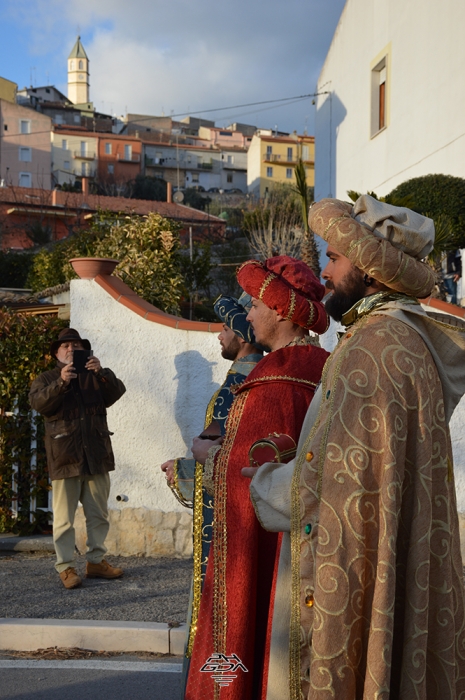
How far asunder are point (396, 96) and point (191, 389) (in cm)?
1236

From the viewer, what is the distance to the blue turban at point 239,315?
3602 millimetres

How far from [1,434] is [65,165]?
6692cm

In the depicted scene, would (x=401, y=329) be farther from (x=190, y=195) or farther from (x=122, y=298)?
(x=190, y=195)

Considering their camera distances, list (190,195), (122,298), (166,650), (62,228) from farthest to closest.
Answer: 1. (190,195)
2. (62,228)
3. (122,298)
4. (166,650)

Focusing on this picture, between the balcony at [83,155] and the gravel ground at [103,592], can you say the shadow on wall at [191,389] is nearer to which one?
the gravel ground at [103,592]

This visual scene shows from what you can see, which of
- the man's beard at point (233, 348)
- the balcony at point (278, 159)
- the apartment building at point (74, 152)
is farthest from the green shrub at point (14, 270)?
the balcony at point (278, 159)

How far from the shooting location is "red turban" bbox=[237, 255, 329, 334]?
120 inches

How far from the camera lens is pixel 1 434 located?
778 centimetres

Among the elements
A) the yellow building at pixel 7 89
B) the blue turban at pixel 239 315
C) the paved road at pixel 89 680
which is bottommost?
the paved road at pixel 89 680

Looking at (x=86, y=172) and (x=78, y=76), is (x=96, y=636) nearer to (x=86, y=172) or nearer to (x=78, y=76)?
(x=86, y=172)

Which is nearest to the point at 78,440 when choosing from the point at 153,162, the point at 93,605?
the point at 93,605

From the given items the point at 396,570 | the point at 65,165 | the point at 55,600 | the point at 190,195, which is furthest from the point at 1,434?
the point at 65,165

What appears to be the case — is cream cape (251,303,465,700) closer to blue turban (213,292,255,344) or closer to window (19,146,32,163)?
blue turban (213,292,255,344)

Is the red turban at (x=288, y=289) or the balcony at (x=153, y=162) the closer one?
the red turban at (x=288, y=289)
